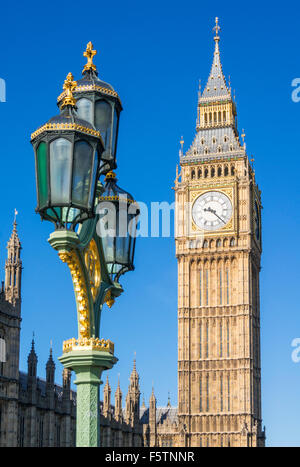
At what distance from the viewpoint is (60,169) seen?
29.1ft

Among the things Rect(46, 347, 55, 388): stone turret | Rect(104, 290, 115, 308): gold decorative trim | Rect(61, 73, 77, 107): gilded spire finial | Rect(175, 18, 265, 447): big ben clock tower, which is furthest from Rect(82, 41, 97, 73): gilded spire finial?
Rect(175, 18, 265, 447): big ben clock tower

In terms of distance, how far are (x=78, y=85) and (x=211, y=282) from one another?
215 feet

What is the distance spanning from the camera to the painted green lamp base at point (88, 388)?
9.20 m

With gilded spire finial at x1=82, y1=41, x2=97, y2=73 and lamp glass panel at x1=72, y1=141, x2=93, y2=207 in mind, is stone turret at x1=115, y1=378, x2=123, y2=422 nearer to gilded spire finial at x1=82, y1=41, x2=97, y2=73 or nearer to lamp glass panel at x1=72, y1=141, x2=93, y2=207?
gilded spire finial at x1=82, y1=41, x2=97, y2=73

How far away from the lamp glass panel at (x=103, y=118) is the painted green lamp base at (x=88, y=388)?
2.76 m

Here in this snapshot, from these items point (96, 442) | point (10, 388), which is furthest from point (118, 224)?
point (10, 388)

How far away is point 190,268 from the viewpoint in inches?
3017

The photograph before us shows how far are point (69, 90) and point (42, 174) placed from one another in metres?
1.28

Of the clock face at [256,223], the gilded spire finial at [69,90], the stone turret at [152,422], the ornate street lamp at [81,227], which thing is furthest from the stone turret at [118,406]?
the gilded spire finial at [69,90]

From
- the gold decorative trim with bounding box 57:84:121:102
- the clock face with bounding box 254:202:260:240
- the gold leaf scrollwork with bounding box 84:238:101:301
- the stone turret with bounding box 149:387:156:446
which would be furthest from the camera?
the clock face with bounding box 254:202:260:240

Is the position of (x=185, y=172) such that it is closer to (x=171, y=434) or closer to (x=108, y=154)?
(x=171, y=434)

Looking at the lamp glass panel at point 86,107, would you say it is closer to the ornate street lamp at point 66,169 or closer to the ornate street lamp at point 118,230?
the ornate street lamp at point 118,230

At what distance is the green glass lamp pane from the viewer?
350 inches

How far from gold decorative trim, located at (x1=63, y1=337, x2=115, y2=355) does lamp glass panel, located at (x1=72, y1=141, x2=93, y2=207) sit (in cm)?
150
